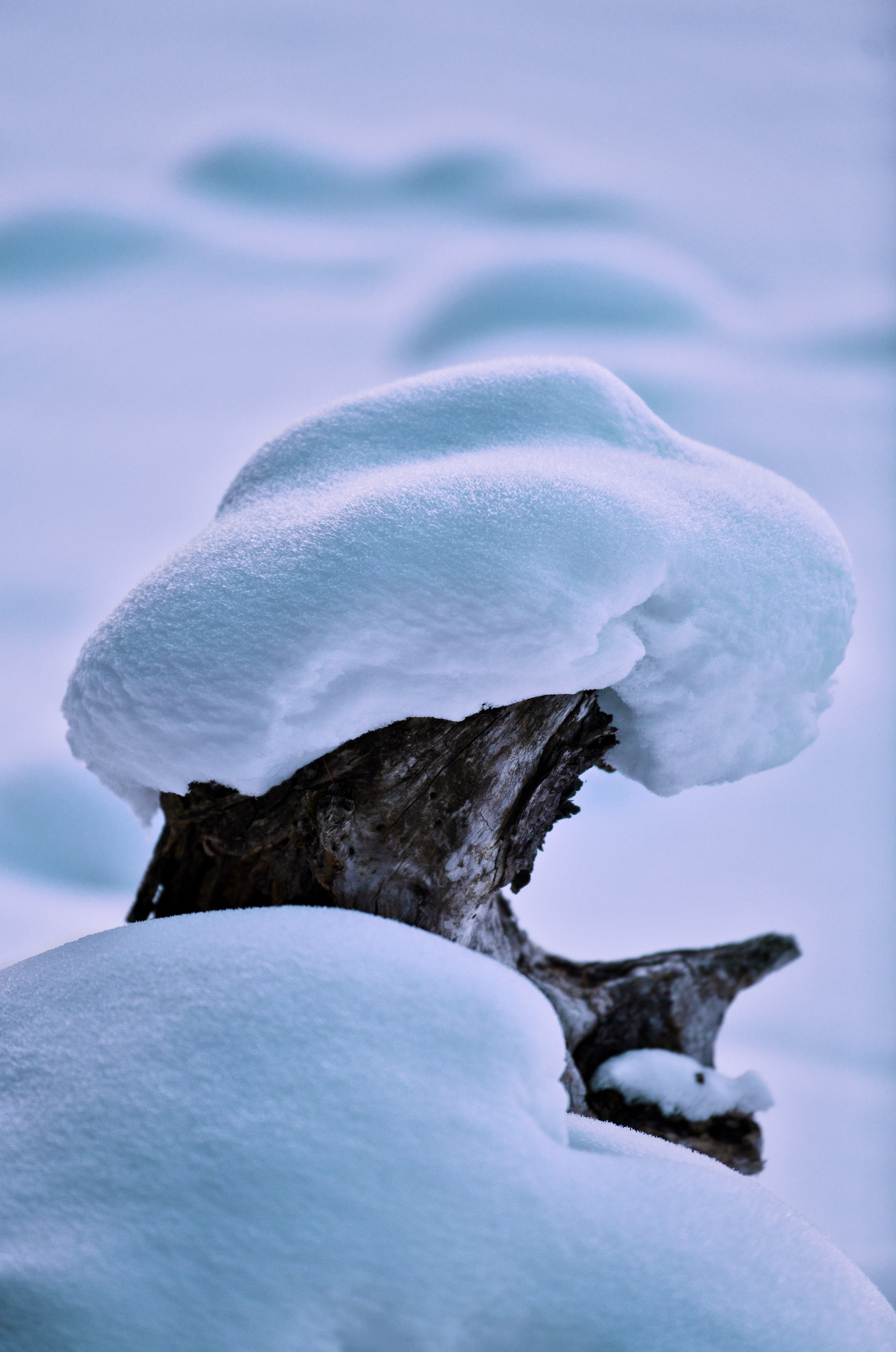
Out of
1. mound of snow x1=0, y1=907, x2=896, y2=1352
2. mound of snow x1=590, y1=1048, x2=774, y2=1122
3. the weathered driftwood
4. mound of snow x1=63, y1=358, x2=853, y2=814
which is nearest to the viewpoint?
mound of snow x1=0, y1=907, x2=896, y2=1352

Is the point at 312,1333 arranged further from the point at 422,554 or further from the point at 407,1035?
the point at 422,554

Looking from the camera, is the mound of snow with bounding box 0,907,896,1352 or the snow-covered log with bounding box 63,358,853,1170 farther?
the snow-covered log with bounding box 63,358,853,1170

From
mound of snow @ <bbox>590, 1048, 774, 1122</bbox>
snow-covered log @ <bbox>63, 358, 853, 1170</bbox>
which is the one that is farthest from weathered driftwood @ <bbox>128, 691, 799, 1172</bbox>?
mound of snow @ <bbox>590, 1048, 774, 1122</bbox>

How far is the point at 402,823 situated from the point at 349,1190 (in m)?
0.36

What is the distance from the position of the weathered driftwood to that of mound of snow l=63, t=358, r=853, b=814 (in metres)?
0.05

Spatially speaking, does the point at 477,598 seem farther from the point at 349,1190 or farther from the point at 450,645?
the point at 349,1190

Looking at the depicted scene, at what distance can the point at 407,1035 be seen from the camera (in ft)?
2.35

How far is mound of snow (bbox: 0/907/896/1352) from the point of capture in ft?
2.02

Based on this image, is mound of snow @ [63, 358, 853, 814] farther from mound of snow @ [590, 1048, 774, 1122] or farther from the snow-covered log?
mound of snow @ [590, 1048, 774, 1122]

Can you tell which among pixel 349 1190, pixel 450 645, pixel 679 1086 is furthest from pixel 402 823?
pixel 679 1086

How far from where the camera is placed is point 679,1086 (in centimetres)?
135

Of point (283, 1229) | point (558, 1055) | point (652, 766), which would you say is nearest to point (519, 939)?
point (652, 766)

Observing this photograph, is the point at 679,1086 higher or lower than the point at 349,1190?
higher

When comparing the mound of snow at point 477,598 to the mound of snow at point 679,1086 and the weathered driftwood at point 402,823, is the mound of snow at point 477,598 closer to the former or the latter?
the weathered driftwood at point 402,823
